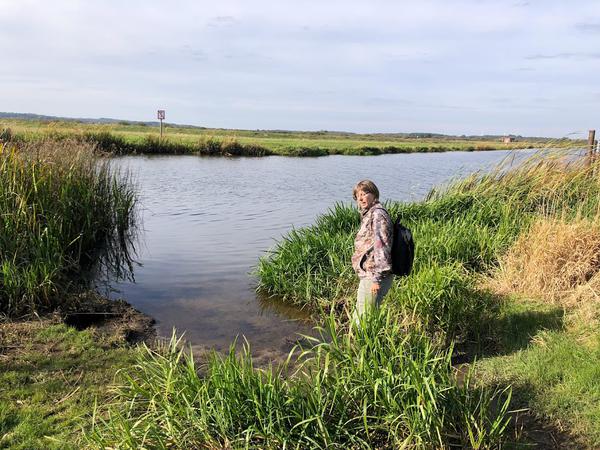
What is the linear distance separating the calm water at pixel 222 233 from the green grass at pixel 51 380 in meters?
1.44

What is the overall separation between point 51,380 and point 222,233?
30.4 feet

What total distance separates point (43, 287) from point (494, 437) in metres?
5.80

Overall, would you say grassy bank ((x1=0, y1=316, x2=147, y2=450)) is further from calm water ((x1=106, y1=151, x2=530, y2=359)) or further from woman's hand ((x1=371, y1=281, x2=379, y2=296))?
woman's hand ((x1=371, y1=281, x2=379, y2=296))

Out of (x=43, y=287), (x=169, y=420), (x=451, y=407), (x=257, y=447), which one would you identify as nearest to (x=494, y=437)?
(x=451, y=407)

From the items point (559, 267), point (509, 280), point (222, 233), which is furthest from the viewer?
point (222, 233)

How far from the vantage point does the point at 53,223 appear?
7.89 metres

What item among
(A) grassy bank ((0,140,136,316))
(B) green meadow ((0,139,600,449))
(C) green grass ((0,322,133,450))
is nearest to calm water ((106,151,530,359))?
(B) green meadow ((0,139,600,449))

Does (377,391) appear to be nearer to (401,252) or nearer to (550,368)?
(401,252)

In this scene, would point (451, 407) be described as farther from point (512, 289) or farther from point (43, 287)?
→ point (43, 287)

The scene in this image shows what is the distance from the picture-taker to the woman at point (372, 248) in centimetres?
525

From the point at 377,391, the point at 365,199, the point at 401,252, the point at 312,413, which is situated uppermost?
the point at 365,199

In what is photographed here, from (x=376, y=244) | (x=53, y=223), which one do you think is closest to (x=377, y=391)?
(x=376, y=244)

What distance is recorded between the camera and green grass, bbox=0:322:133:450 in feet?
13.5

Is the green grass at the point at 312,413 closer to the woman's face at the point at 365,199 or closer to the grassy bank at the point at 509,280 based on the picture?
the grassy bank at the point at 509,280
